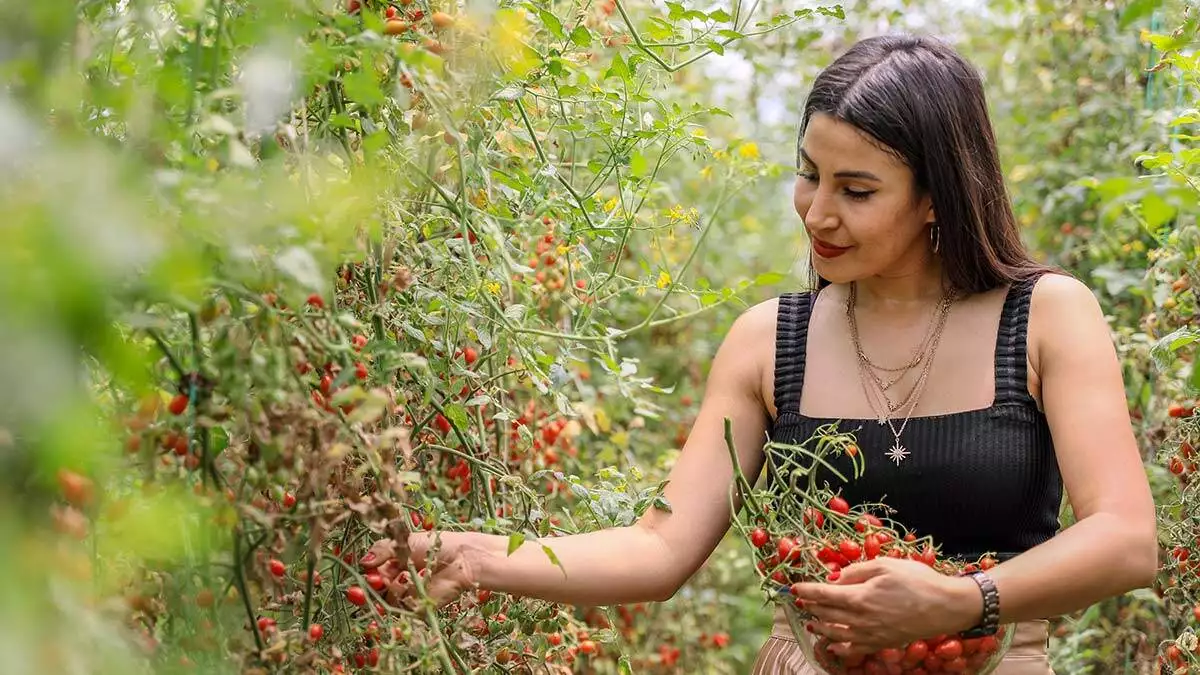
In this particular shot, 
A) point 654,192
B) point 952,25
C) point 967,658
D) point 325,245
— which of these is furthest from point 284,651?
point 952,25

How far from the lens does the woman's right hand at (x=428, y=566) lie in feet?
3.86

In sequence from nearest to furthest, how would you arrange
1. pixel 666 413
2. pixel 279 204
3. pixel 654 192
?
pixel 279 204 → pixel 654 192 → pixel 666 413

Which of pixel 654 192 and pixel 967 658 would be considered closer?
pixel 967 658

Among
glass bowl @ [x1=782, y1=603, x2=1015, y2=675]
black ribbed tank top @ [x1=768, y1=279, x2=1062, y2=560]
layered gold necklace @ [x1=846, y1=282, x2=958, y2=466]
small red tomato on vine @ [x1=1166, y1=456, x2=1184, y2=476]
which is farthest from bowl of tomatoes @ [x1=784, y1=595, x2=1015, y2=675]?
small red tomato on vine @ [x1=1166, y1=456, x2=1184, y2=476]

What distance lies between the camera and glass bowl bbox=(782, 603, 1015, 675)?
1312 mm

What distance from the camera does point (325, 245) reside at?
35.5 inches

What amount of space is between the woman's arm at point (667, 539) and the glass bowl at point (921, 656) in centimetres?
20

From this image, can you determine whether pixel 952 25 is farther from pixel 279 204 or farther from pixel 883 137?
pixel 279 204

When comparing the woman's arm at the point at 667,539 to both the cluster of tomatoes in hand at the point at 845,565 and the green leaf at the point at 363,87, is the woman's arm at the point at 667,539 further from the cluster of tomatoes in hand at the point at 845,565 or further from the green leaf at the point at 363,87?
the green leaf at the point at 363,87

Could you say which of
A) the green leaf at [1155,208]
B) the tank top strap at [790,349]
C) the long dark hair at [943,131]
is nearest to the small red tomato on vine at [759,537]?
the tank top strap at [790,349]

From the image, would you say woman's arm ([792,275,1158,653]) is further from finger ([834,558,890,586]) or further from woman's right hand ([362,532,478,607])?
woman's right hand ([362,532,478,607])

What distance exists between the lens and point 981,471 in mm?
1545

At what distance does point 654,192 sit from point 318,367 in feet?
3.87

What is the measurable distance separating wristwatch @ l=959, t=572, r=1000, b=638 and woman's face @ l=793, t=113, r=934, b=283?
0.41 meters
